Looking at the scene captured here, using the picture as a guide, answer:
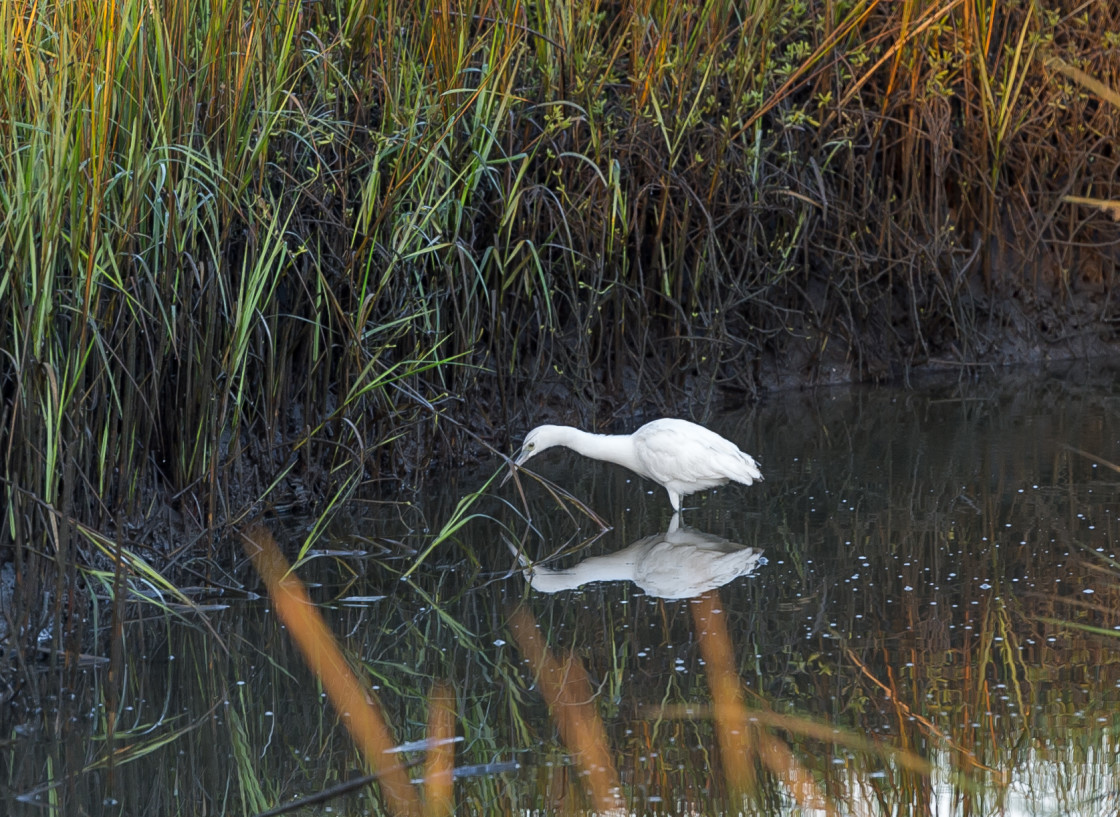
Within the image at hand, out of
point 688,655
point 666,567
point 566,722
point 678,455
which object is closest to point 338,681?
point 566,722

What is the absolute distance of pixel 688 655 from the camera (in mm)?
3410

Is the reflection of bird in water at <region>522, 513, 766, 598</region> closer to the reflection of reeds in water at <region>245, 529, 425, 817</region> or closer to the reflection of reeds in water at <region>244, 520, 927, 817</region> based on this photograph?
the reflection of reeds in water at <region>244, 520, 927, 817</region>

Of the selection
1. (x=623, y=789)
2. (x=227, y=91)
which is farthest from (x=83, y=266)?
(x=623, y=789)

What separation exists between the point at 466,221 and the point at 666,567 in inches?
62.5

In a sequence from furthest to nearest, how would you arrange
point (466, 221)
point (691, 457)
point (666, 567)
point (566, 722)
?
point (466, 221)
point (691, 457)
point (666, 567)
point (566, 722)

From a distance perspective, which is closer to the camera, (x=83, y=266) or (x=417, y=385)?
(x=83, y=266)

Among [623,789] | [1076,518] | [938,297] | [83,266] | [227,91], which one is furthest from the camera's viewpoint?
[938,297]

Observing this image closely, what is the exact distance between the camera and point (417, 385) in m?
4.95

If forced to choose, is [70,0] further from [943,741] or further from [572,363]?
[943,741]

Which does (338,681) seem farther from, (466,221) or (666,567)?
(466,221)

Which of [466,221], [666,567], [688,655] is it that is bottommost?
[666,567]

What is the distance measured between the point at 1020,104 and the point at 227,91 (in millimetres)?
4040

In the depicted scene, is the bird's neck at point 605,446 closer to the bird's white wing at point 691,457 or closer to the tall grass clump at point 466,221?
the bird's white wing at point 691,457

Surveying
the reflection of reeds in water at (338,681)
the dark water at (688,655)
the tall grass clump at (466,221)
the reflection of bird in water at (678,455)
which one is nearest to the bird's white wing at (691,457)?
the reflection of bird in water at (678,455)
